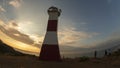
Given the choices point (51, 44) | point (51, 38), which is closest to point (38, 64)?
point (51, 44)

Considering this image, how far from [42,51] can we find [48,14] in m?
4.16

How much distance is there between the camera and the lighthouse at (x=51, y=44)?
2694 centimetres

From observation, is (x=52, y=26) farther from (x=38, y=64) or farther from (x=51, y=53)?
(x=38, y=64)

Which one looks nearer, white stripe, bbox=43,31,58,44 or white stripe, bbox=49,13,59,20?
white stripe, bbox=43,31,58,44

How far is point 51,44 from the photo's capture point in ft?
88.9

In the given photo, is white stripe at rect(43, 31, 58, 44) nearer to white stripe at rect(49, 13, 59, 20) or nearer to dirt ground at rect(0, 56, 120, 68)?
white stripe at rect(49, 13, 59, 20)

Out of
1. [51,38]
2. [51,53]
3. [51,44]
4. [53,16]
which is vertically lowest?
[51,53]

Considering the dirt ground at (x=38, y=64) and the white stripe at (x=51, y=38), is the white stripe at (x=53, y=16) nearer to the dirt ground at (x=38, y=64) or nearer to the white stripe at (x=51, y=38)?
the white stripe at (x=51, y=38)

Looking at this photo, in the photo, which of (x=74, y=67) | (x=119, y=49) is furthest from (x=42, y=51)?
(x=119, y=49)

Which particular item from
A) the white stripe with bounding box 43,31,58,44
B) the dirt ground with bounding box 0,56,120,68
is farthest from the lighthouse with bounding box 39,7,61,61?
the dirt ground with bounding box 0,56,120,68

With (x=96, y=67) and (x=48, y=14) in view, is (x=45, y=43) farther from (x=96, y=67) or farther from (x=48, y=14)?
(x=96, y=67)

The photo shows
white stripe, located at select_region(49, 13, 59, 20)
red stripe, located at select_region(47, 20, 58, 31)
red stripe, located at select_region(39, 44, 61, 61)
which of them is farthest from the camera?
white stripe, located at select_region(49, 13, 59, 20)

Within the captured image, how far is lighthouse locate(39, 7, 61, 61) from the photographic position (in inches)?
1061

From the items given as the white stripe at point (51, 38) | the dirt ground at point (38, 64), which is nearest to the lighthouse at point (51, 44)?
the white stripe at point (51, 38)
